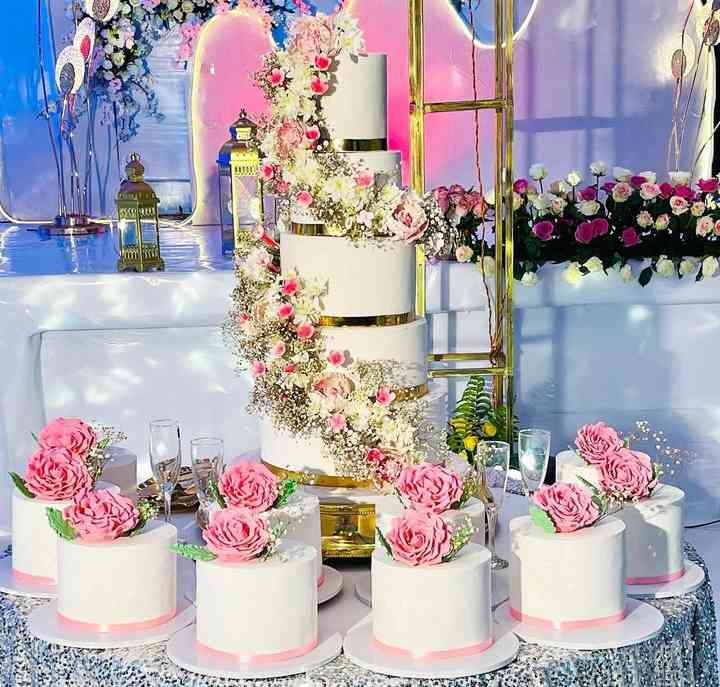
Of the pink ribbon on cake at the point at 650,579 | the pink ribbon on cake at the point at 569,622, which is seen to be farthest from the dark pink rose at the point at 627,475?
the pink ribbon on cake at the point at 569,622

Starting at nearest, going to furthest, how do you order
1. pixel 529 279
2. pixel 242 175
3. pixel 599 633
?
pixel 599 633, pixel 242 175, pixel 529 279

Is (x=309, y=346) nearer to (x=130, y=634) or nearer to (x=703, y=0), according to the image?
(x=130, y=634)

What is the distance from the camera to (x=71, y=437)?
2.49 metres

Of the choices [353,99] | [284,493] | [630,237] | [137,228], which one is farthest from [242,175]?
[284,493]

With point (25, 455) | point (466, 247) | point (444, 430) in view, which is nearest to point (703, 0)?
point (466, 247)

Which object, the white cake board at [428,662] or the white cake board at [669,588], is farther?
the white cake board at [669,588]

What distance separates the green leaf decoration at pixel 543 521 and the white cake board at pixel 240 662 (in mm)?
375

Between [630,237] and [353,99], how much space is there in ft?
7.66

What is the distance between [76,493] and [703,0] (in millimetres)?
4665

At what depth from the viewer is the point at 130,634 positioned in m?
2.14

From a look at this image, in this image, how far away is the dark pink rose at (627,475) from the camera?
7.77ft

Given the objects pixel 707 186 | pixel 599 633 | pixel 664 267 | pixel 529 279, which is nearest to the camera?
pixel 599 633

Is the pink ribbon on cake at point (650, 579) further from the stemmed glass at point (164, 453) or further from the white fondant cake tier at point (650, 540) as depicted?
the stemmed glass at point (164, 453)

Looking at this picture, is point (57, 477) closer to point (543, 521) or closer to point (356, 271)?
point (356, 271)
